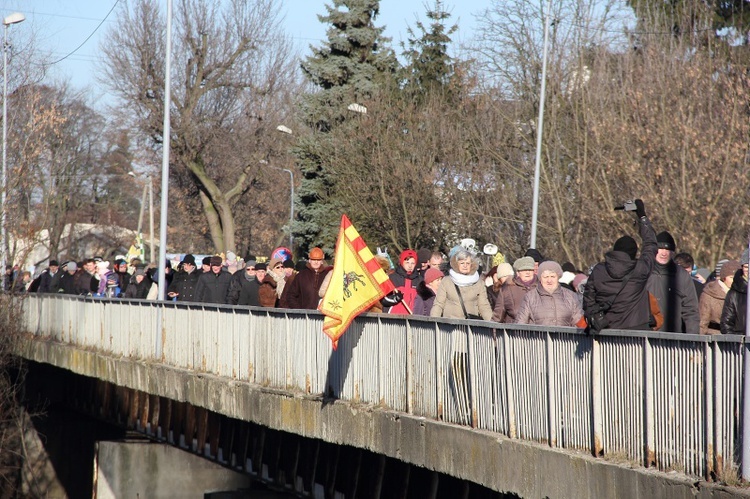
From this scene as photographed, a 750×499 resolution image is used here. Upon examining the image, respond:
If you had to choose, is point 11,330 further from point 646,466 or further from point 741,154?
point 646,466

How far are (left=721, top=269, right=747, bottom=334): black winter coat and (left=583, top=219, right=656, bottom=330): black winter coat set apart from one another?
70.4 inches

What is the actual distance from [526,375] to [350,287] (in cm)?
317

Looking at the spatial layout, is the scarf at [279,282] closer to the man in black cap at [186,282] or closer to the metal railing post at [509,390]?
the man in black cap at [186,282]

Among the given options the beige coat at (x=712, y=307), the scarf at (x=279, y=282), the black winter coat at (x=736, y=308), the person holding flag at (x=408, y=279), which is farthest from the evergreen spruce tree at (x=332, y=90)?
the black winter coat at (x=736, y=308)

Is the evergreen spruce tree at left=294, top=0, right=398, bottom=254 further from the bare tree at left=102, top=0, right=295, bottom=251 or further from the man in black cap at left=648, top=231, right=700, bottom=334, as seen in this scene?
the man in black cap at left=648, top=231, right=700, bottom=334

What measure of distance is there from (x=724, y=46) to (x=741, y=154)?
6.35 meters

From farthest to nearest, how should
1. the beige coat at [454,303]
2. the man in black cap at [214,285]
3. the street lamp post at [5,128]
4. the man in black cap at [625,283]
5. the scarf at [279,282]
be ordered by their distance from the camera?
the street lamp post at [5,128]
the man in black cap at [214,285]
the scarf at [279,282]
the beige coat at [454,303]
the man in black cap at [625,283]

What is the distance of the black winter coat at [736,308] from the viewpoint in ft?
33.6

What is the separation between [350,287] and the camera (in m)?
12.2

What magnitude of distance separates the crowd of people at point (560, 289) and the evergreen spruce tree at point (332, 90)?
20.8 metres

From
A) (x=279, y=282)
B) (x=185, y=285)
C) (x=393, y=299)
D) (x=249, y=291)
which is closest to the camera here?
(x=393, y=299)

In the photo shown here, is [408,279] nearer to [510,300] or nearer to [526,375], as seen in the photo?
[510,300]

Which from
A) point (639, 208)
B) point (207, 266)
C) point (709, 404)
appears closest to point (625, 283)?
point (639, 208)

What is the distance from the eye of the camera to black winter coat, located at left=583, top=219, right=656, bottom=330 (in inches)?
338
